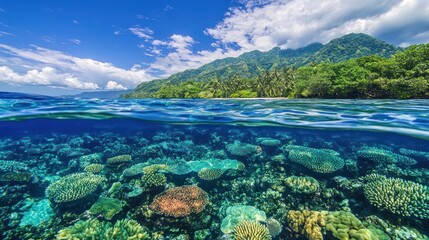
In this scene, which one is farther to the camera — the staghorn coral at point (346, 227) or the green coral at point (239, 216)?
the green coral at point (239, 216)

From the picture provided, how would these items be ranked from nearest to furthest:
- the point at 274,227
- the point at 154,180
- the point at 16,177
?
the point at 274,227
the point at 154,180
the point at 16,177

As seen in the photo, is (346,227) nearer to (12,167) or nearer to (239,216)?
(239,216)

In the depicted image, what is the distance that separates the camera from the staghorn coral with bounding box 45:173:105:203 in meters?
5.96

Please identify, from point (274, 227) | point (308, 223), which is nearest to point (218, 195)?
point (274, 227)

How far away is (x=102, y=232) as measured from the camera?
4.43m

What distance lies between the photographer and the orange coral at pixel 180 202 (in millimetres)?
5270

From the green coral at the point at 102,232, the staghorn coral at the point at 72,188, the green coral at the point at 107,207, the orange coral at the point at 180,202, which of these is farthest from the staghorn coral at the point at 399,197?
the staghorn coral at the point at 72,188

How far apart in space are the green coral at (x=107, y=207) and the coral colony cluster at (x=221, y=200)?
3 cm

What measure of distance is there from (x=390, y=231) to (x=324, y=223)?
5.46 feet

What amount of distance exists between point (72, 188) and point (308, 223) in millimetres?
6614

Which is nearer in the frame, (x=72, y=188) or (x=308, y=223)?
(x=308, y=223)

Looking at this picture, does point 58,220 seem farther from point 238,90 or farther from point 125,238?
point 238,90

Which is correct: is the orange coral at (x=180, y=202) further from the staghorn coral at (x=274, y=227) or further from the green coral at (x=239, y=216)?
the staghorn coral at (x=274, y=227)

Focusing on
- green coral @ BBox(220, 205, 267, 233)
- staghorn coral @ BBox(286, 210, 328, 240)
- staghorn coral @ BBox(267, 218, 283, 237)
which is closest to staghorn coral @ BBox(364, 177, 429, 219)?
staghorn coral @ BBox(286, 210, 328, 240)
